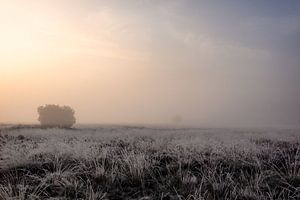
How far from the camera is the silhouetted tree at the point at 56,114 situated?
221 feet

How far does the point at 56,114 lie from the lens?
221 feet

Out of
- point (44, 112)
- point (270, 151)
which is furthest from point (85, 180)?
point (44, 112)

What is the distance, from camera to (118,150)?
54.5 ft

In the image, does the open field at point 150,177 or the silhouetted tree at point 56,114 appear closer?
the open field at point 150,177

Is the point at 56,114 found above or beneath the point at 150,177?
above

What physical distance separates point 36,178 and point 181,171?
3691 millimetres

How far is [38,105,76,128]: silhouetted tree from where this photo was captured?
6750cm

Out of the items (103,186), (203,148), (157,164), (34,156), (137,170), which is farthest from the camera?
(203,148)

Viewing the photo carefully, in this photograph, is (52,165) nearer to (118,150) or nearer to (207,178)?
(118,150)

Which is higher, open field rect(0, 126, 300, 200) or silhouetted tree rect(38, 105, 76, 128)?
silhouetted tree rect(38, 105, 76, 128)

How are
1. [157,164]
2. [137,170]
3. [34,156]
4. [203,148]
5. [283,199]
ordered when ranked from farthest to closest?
[203,148] < [34,156] < [157,164] < [137,170] < [283,199]

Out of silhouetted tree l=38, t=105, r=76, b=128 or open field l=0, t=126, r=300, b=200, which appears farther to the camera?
silhouetted tree l=38, t=105, r=76, b=128

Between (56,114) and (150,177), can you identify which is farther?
(56,114)

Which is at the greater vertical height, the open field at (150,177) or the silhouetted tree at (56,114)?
the silhouetted tree at (56,114)
